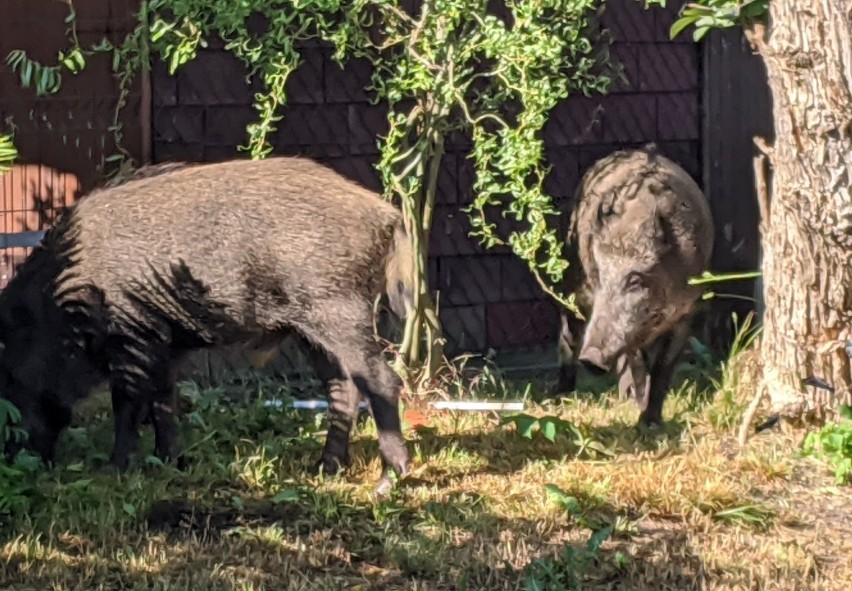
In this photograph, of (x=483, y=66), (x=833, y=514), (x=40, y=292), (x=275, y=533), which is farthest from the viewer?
(x=483, y=66)

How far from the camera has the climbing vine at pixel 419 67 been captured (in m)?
7.07

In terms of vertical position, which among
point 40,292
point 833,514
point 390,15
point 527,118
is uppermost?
point 390,15

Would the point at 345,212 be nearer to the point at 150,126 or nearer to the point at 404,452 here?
the point at 404,452

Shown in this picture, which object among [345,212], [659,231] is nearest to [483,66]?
[659,231]

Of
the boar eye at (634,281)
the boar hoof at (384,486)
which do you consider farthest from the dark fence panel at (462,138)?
the boar hoof at (384,486)

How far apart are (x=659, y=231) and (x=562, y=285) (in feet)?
4.74

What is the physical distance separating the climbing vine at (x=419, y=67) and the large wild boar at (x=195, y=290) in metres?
0.74

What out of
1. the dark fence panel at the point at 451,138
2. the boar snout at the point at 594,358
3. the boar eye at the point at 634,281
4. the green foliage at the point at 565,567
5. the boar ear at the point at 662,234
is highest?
the dark fence panel at the point at 451,138

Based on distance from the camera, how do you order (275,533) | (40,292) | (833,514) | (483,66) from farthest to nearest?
(483,66)
(40,292)
(833,514)
(275,533)

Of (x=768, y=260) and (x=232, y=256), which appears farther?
(x=768, y=260)

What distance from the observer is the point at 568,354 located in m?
8.48

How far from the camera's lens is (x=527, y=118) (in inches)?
278

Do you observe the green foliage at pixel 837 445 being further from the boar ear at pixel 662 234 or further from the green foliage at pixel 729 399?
the boar ear at pixel 662 234

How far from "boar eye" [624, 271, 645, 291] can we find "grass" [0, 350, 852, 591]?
0.66m
